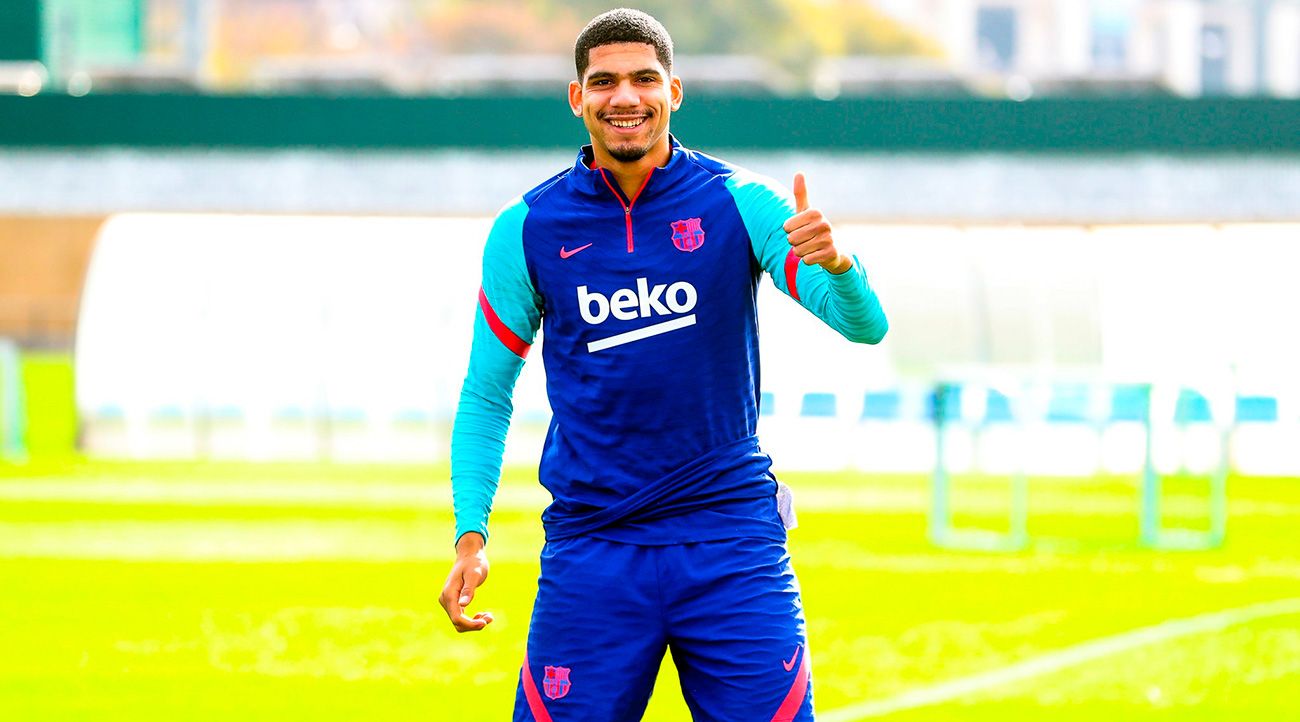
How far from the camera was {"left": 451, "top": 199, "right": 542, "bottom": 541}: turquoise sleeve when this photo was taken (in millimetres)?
4363

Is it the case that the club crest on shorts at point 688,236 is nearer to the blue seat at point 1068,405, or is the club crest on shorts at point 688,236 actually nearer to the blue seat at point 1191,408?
the blue seat at point 1191,408

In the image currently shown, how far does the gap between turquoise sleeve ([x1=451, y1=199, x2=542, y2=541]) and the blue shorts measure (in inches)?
16.3

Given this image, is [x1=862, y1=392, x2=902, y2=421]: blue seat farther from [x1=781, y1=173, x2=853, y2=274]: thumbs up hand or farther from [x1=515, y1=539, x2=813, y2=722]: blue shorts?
[x1=781, y1=173, x2=853, y2=274]: thumbs up hand

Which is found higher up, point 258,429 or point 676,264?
point 676,264

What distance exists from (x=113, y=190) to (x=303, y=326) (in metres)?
14.2

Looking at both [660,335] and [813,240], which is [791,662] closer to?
[660,335]

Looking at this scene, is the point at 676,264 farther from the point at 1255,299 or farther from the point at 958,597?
the point at 1255,299

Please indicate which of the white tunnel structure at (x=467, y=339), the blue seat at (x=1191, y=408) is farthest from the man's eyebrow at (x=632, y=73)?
the white tunnel structure at (x=467, y=339)

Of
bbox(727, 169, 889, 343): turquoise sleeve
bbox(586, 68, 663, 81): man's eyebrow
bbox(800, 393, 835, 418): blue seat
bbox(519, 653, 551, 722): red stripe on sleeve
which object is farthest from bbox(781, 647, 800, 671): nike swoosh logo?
bbox(800, 393, 835, 418): blue seat

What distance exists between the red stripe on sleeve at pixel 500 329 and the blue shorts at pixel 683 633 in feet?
1.71

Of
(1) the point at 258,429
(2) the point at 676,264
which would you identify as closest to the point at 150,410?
(1) the point at 258,429

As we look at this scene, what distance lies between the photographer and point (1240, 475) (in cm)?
2264

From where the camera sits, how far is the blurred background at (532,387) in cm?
998

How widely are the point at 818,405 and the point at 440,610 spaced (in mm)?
11765
